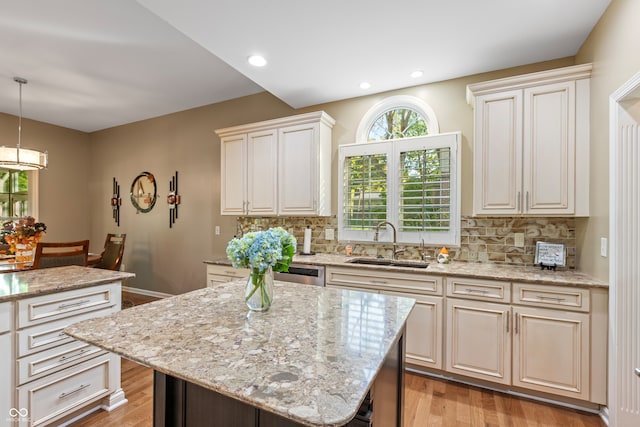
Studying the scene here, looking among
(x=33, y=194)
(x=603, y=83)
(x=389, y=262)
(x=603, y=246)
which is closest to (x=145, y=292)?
(x=33, y=194)

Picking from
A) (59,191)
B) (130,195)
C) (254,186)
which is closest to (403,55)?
(254,186)

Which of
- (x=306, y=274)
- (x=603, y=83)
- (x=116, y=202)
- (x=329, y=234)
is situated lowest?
(x=306, y=274)

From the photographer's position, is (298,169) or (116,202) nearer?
(298,169)

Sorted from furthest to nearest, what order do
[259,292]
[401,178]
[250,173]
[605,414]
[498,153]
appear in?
[250,173] < [401,178] < [498,153] < [605,414] < [259,292]

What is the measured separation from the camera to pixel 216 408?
1.03 metres

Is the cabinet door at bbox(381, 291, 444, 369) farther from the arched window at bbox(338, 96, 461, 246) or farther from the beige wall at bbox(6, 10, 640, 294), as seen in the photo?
the beige wall at bbox(6, 10, 640, 294)

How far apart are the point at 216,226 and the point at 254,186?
45.4 inches

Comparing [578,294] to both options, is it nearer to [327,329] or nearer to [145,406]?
[327,329]

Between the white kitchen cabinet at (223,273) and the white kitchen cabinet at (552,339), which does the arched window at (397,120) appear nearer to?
the white kitchen cabinet at (552,339)

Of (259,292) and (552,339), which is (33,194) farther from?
(552,339)

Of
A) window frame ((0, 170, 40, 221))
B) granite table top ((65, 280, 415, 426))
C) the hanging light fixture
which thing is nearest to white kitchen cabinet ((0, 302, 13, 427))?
granite table top ((65, 280, 415, 426))

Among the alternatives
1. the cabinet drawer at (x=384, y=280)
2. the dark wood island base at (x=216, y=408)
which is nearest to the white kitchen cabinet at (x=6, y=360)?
the dark wood island base at (x=216, y=408)

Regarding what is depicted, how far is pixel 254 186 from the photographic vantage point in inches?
142

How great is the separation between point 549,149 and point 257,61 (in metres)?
2.55
